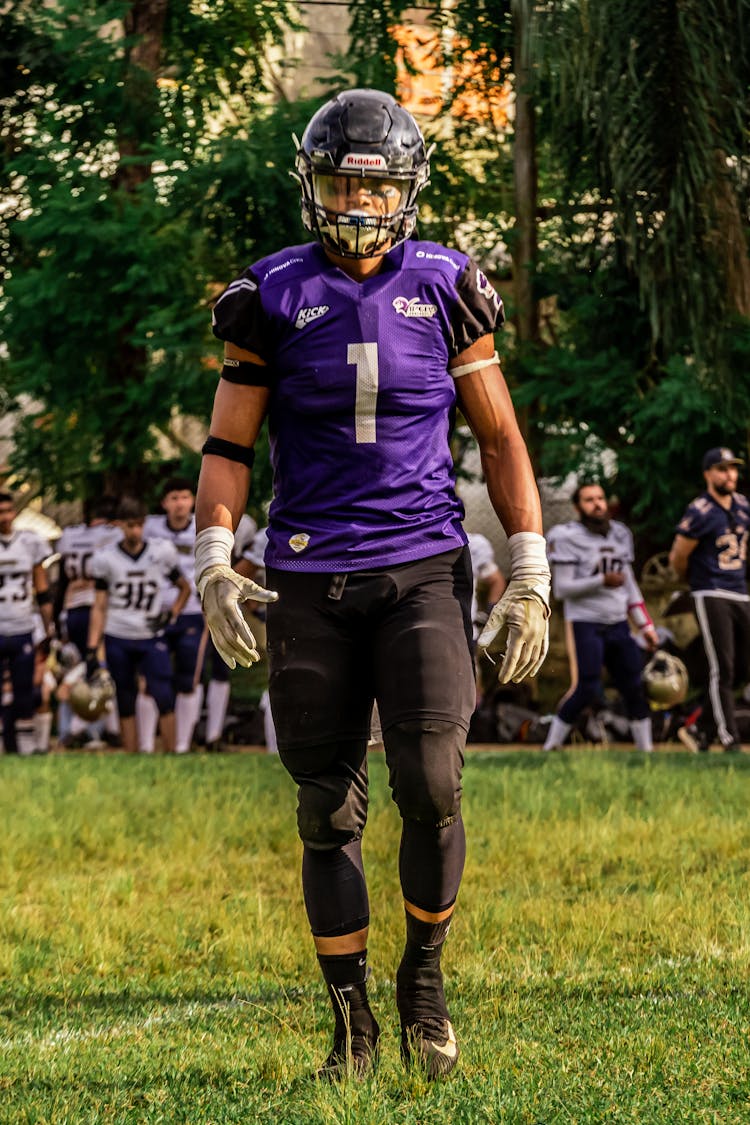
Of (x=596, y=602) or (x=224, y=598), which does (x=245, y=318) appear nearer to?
(x=224, y=598)

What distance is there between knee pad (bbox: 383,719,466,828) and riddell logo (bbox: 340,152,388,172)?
129 cm

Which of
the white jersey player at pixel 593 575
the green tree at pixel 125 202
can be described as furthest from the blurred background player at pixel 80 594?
the white jersey player at pixel 593 575

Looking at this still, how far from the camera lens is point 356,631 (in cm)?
383

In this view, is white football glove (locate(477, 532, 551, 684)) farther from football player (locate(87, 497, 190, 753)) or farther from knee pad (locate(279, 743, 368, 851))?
football player (locate(87, 497, 190, 753))

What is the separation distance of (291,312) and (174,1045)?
187cm

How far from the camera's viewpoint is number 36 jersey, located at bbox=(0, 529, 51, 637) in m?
13.4

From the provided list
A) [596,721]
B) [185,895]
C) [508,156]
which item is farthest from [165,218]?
[185,895]

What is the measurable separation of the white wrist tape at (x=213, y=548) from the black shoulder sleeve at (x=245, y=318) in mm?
440

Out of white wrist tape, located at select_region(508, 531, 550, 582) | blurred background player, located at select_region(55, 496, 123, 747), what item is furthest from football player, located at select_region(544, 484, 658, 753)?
white wrist tape, located at select_region(508, 531, 550, 582)

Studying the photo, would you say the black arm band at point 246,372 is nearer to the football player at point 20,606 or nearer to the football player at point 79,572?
the football player at point 20,606

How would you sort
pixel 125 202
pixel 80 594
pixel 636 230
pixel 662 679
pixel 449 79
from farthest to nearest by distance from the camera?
pixel 449 79
pixel 125 202
pixel 80 594
pixel 662 679
pixel 636 230

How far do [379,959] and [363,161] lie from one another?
2575mm

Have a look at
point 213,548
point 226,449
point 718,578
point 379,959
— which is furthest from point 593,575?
point 213,548

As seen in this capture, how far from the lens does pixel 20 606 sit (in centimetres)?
1341
